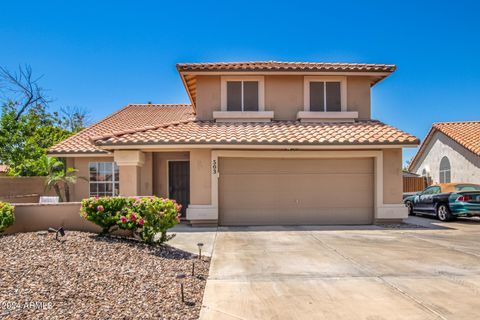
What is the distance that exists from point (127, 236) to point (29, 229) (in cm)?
228

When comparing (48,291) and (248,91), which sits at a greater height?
(248,91)

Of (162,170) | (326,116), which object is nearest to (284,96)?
(326,116)

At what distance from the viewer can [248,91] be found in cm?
1397

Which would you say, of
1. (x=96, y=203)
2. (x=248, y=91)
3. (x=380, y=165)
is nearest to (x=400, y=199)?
(x=380, y=165)

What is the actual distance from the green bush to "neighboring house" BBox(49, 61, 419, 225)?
4051 millimetres

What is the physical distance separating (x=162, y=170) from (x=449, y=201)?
11.4 m

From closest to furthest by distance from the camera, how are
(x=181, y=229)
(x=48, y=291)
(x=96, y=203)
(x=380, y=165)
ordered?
(x=48, y=291), (x=96, y=203), (x=181, y=229), (x=380, y=165)

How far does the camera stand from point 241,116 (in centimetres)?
1378

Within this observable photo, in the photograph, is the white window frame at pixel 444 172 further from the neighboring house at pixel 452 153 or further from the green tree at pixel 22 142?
the green tree at pixel 22 142

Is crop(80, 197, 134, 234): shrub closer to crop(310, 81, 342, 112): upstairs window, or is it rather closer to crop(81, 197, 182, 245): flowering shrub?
crop(81, 197, 182, 245): flowering shrub

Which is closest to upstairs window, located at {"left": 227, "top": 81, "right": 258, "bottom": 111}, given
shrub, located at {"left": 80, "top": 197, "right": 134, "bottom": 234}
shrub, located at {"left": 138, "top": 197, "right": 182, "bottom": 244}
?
shrub, located at {"left": 138, "top": 197, "right": 182, "bottom": 244}

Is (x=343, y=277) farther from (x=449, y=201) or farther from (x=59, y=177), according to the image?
(x=59, y=177)

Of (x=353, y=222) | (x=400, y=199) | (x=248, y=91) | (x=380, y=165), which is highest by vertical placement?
(x=248, y=91)

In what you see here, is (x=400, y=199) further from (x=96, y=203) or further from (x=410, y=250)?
(x=96, y=203)
